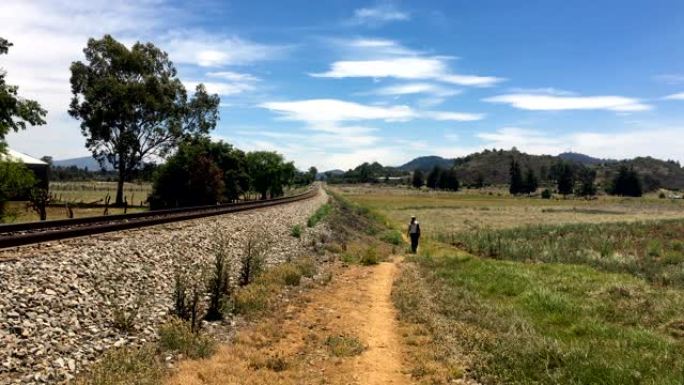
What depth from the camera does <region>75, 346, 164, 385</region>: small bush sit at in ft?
24.6

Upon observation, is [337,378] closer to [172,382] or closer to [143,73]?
[172,382]

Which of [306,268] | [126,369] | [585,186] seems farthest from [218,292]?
[585,186]

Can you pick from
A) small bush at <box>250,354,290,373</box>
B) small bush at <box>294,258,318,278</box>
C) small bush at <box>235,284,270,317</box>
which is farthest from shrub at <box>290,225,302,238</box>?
small bush at <box>250,354,290,373</box>

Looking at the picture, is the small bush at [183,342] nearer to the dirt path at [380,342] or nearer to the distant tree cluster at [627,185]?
the dirt path at [380,342]

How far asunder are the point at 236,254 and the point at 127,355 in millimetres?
9593

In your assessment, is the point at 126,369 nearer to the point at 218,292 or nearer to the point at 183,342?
the point at 183,342

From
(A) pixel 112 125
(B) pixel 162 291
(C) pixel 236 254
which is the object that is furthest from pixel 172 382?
(A) pixel 112 125

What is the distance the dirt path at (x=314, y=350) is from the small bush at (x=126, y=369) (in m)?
0.44

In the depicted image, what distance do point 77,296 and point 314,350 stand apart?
4.64 meters

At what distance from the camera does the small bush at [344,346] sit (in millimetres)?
10430

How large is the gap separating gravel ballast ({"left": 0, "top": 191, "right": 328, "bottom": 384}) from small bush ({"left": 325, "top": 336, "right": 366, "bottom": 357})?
11.6ft

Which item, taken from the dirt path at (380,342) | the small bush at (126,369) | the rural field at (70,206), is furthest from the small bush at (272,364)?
the rural field at (70,206)

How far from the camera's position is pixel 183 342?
31.7 feet

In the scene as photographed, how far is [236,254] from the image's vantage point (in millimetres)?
18094
